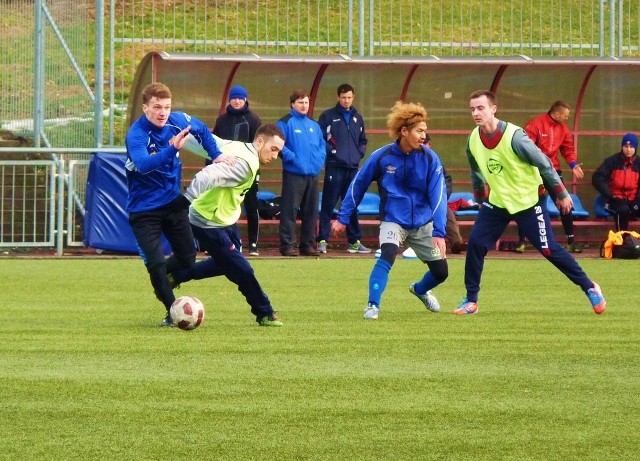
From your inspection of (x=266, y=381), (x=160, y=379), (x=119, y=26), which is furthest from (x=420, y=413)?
(x=119, y=26)

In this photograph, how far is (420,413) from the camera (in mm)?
6402

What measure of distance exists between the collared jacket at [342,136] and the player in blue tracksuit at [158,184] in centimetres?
852

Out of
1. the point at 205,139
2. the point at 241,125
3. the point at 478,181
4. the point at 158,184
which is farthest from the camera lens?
the point at 241,125

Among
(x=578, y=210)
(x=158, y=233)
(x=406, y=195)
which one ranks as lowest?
(x=578, y=210)

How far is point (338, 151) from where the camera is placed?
18906mm

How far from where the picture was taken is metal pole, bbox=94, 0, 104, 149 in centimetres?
1877

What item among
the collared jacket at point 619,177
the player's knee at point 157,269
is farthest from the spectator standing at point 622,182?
the player's knee at point 157,269

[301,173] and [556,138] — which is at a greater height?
[556,138]

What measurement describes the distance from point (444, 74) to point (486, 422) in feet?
49.8

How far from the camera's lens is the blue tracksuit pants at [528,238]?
37.5 feet

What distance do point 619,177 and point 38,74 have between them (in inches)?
336

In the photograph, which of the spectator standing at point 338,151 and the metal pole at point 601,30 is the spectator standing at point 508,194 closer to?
the spectator standing at point 338,151

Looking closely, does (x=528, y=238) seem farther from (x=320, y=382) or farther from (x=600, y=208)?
(x=600, y=208)

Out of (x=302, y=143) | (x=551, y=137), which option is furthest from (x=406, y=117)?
(x=551, y=137)
